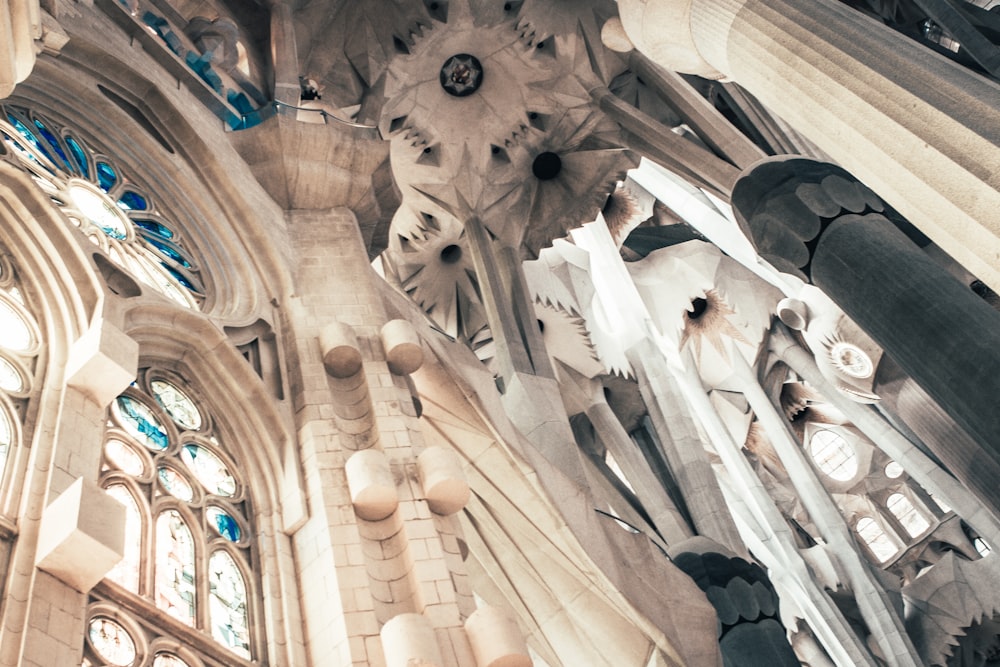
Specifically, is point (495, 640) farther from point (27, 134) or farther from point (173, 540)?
point (27, 134)

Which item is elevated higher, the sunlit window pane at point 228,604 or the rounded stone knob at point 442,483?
the rounded stone knob at point 442,483

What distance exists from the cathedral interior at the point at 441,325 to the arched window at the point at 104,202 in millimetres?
27

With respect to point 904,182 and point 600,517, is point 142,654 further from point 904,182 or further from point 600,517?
point 600,517

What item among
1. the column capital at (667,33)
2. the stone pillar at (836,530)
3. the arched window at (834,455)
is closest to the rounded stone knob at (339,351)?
the column capital at (667,33)

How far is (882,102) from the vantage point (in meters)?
6.01

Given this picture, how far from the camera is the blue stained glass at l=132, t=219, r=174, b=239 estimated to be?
6.98 metres

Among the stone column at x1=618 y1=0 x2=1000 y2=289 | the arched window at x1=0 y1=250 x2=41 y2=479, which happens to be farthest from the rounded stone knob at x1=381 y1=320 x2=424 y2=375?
the stone column at x1=618 y1=0 x2=1000 y2=289

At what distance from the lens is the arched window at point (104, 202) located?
20.8 ft

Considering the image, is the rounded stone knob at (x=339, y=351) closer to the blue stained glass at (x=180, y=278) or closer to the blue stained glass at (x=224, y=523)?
the blue stained glass at (x=180, y=278)

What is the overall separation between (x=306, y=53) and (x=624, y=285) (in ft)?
17.6

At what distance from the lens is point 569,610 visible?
26.0 ft

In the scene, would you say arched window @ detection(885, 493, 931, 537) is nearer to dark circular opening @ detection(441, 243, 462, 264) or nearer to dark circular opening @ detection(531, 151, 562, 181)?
dark circular opening @ detection(531, 151, 562, 181)

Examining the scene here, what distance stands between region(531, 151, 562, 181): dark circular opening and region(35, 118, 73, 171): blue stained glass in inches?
316

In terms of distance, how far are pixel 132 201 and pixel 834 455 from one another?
1509 centimetres
